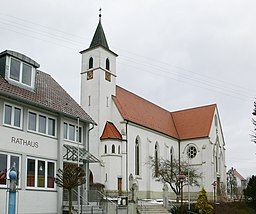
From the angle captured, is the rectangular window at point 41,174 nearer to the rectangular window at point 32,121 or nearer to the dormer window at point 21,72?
the rectangular window at point 32,121

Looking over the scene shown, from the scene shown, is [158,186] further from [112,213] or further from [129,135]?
[112,213]

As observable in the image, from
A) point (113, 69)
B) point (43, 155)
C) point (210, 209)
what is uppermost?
point (113, 69)

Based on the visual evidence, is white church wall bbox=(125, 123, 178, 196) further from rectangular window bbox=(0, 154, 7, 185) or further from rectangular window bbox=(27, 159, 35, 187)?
rectangular window bbox=(0, 154, 7, 185)

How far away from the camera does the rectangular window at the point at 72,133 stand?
2639 centimetres

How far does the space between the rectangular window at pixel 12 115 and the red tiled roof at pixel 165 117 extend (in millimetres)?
22929

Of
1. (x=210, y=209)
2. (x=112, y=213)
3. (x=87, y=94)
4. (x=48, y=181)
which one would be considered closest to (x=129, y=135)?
(x=87, y=94)

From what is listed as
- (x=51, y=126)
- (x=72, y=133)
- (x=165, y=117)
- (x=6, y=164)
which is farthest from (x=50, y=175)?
(x=165, y=117)

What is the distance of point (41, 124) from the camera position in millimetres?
24188

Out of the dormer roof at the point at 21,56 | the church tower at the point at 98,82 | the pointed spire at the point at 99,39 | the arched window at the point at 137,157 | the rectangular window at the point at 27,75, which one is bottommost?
the arched window at the point at 137,157

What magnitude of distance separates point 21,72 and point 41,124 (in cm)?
342

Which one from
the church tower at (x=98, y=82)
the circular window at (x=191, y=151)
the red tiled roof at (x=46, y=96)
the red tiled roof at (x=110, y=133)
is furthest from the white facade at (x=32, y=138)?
the circular window at (x=191, y=151)

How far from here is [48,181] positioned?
78.8 feet

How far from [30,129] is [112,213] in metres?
8.83

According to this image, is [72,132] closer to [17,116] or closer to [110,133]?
[17,116]
